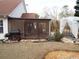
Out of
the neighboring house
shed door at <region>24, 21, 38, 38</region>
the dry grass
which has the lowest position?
the dry grass

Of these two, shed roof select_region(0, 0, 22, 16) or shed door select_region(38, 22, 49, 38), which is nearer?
shed door select_region(38, 22, 49, 38)

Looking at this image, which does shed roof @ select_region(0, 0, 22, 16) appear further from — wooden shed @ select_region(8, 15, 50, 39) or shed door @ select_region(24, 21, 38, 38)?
shed door @ select_region(24, 21, 38, 38)

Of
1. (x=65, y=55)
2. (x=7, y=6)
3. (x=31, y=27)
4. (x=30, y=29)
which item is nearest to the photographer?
(x=65, y=55)

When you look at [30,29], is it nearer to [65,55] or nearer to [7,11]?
[7,11]

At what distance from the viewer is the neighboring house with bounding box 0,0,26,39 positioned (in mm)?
21203

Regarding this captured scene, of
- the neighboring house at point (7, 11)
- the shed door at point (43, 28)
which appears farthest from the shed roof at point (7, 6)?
the shed door at point (43, 28)

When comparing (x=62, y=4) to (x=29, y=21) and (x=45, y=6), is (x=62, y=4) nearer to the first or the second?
(x=45, y=6)

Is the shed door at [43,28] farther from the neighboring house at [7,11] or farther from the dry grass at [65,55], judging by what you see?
the dry grass at [65,55]

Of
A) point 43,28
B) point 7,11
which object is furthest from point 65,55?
point 7,11

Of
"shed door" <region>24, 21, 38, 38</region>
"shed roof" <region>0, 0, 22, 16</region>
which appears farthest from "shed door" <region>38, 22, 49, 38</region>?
"shed roof" <region>0, 0, 22, 16</region>

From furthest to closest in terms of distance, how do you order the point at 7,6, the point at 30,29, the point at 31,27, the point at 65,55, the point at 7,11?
the point at 7,6 → the point at 7,11 → the point at 30,29 → the point at 31,27 → the point at 65,55

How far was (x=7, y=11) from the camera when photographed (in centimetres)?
2330

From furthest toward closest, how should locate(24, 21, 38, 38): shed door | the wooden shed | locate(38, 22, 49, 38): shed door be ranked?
locate(38, 22, 49, 38): shed door → locate(24, 21, 38, 38): shed door → the wooden shed

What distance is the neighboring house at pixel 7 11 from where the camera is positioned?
69.6 feet
